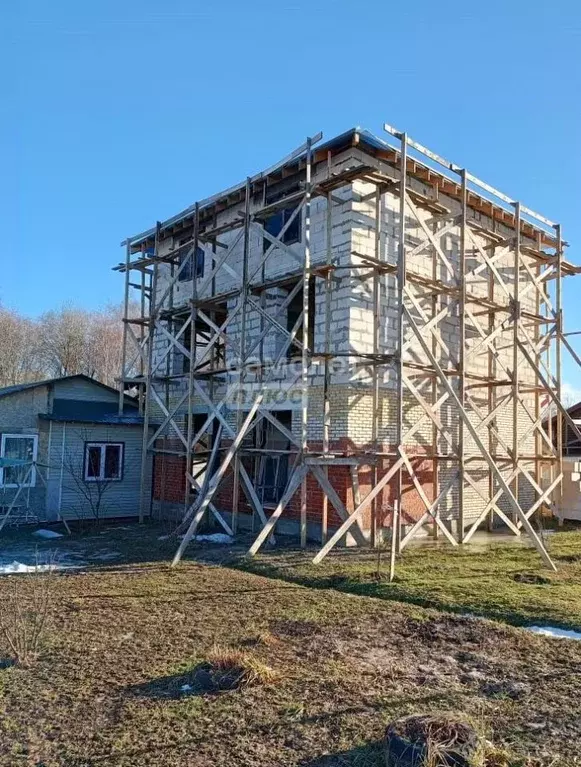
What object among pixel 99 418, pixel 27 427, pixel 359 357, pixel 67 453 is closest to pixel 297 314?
pixel 359 357

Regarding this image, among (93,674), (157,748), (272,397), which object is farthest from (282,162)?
(157,748)

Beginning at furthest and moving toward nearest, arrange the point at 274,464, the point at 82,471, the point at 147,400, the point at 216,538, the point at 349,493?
the point at 147,400, the point at 82,471, the point at 274,464, the point at 216,538, the point at 349,493

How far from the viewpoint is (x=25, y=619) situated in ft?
22.6

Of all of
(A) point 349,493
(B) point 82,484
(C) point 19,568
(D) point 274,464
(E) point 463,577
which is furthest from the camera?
(B) point 82,484

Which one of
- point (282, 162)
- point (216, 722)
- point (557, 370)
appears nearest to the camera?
point (216, 722)

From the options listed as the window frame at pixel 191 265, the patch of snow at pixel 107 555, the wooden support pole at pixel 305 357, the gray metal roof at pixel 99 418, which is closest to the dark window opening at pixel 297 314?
the wooden support pole at pixel 305 357

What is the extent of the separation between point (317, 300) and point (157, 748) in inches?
402

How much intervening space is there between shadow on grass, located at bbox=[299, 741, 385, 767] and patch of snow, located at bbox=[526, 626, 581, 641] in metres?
3.43

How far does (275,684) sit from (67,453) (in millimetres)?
11754

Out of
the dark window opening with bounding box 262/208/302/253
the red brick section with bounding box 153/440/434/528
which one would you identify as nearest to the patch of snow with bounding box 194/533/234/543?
the red brick section with bounding box 153/440/434/528

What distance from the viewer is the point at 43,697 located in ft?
16.7

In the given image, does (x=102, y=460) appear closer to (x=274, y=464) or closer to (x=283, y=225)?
(x=274, y=464)

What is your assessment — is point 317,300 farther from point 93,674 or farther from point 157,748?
point 157,748

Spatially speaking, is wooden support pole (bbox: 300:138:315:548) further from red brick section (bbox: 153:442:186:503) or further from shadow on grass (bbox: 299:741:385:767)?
shadow on grass (bbox: 299:741:385:767)
